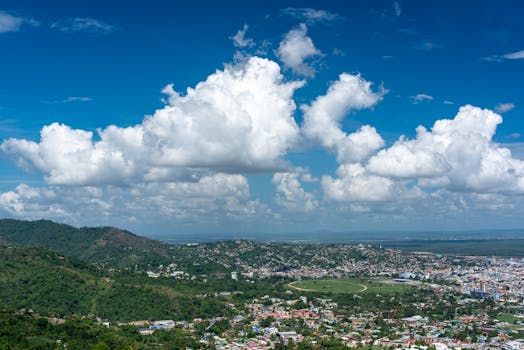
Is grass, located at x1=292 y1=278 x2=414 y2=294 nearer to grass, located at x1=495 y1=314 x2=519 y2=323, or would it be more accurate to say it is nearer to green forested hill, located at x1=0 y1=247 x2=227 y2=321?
grass, located at x1=495 y1=314 x2=519 y2=323

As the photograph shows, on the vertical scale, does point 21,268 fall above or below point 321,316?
above

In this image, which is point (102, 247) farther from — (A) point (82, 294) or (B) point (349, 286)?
(B) point (349, 286)

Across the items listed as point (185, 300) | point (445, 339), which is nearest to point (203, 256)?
point (185, 300)

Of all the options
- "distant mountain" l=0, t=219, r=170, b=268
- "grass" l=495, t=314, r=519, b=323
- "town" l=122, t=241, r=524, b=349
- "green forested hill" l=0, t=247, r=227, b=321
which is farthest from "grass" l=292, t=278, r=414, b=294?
"distant mountain" l=0, t=219, r=170, b=268

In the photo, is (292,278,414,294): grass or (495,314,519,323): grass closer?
(495,314,519,323): grass

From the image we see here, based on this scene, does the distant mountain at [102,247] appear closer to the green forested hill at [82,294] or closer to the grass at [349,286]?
the green forested hill at [82,294]

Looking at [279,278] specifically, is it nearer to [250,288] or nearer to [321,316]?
[250,288]
